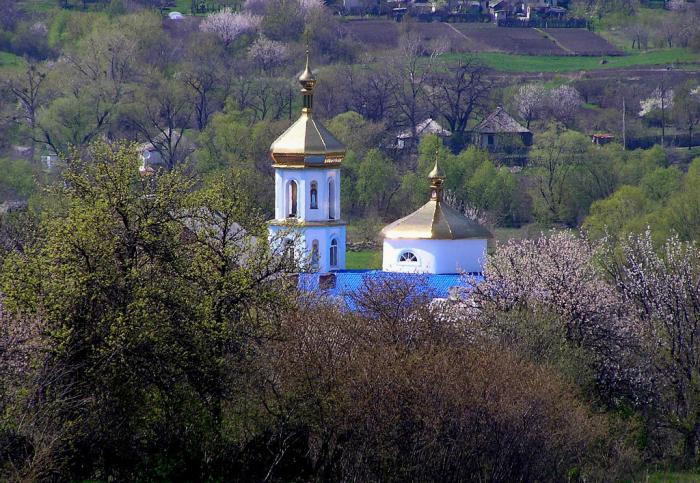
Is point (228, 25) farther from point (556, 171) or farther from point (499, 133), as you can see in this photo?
point (556, 171)

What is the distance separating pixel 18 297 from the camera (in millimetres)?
22797

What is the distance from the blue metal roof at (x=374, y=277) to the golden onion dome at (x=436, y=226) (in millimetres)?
759

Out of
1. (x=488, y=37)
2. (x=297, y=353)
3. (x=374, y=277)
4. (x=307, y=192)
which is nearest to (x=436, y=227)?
(x=307, y=192)

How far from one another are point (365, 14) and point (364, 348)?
241 feet

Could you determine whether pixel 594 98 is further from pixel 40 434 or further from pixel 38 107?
pixel 40 434

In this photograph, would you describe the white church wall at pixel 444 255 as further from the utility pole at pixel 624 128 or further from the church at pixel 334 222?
the utility pole at pixel 624 128

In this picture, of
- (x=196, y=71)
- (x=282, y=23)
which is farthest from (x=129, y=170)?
(x=282, y=23)

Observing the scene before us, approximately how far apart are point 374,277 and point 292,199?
13.1 ft

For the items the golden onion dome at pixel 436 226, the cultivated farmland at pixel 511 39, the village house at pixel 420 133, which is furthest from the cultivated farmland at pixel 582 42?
the golden onion dome at pixel 436 226

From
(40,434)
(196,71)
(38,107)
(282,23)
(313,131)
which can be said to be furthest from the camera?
(282,23)

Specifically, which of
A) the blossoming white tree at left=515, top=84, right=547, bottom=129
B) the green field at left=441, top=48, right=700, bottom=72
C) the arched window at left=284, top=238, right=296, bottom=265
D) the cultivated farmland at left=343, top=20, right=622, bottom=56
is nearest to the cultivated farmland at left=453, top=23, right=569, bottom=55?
the cultivated farmland at left=343, top=20, right=622, bottom=56

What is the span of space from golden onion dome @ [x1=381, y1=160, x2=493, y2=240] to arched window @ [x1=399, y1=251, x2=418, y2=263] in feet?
0.91

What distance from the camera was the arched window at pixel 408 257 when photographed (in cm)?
3697

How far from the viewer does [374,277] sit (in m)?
33.6
